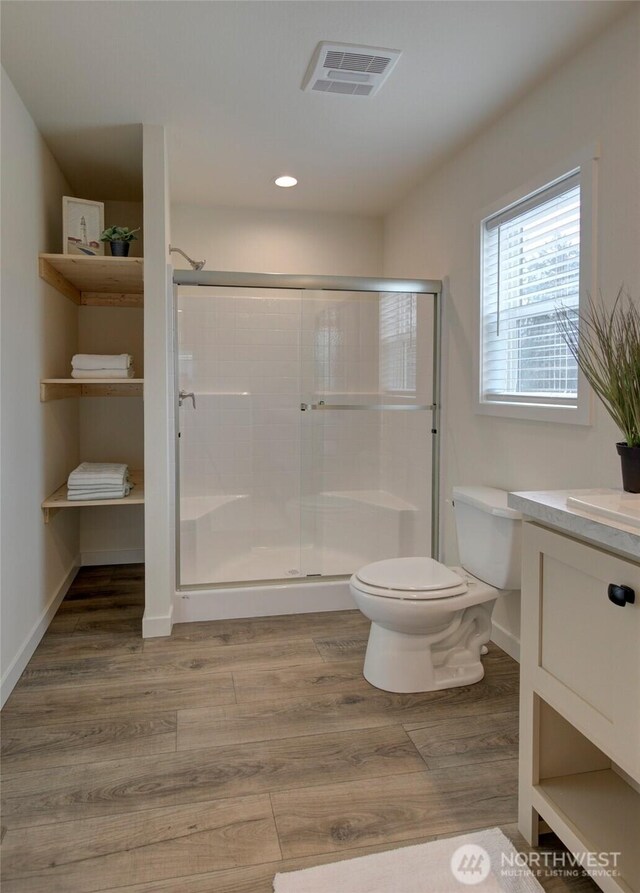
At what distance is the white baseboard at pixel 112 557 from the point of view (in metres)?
4.05

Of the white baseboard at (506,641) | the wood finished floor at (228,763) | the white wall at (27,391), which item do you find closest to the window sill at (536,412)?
the white baseboard at (506,641)

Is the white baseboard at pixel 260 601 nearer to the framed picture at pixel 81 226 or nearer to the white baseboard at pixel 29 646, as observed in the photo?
the white baseboard at pixel 29 646

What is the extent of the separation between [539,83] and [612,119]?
503 millimetres

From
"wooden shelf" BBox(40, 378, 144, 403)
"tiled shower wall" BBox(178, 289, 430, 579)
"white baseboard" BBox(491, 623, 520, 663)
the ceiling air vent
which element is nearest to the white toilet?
"white baseboard" BBox(491, 623, 520, 663)

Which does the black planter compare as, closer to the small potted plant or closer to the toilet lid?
the small potted plant

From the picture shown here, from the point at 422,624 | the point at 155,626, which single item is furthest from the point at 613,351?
the point at 155,626

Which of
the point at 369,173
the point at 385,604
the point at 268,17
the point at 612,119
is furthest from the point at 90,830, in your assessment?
the point at 369,173

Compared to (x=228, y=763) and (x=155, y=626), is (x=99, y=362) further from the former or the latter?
(x=228, y=763)

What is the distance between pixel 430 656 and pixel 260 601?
106 centimetres

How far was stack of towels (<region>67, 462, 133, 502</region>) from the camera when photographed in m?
2.97

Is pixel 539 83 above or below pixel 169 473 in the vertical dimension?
above

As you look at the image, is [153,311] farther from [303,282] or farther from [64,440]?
[64,440]

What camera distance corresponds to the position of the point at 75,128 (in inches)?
111

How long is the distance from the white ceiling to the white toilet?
5.37ft
